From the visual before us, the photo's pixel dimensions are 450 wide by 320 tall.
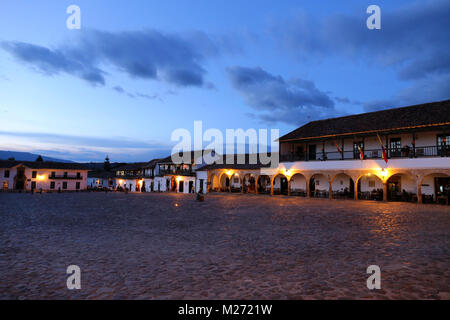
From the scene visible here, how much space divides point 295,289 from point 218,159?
131 feet

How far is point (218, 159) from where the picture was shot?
44.4m

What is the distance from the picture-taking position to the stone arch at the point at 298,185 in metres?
29.3

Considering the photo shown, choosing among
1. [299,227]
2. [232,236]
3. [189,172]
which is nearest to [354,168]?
[299,227]

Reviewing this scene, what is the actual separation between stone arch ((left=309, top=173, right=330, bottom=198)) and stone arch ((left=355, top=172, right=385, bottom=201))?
119 inches

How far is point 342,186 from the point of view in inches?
1070

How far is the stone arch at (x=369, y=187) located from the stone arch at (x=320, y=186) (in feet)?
9.91

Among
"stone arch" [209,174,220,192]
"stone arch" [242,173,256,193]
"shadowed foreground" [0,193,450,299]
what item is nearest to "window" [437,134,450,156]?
"shadowed foreground" [0,193,450,299]

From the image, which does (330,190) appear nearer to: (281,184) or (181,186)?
(281,184)

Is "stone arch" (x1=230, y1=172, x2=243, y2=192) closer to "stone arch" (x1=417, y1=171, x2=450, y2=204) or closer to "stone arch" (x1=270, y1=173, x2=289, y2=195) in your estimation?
"stone arch" (x1=270, y1=173, x2=289, y2=195)

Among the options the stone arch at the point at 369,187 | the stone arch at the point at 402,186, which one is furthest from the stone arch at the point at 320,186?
the stone arch at the point at 402,186

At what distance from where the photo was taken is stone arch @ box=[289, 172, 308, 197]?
96.2 ft

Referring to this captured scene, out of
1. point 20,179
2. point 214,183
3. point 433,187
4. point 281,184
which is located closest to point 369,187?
point 433,187

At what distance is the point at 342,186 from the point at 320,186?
7.47ft
